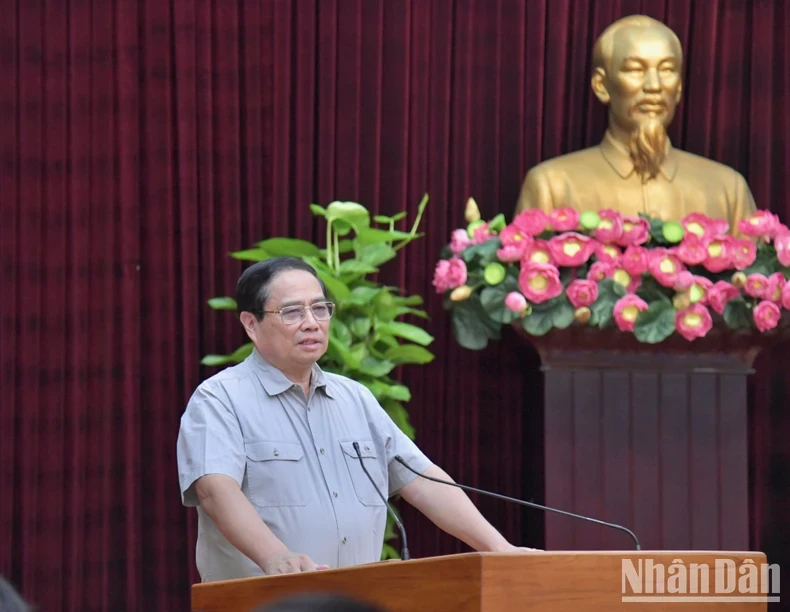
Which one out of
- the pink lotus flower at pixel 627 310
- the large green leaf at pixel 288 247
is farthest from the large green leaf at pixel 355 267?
the pink lotus flower at pixel 627 310

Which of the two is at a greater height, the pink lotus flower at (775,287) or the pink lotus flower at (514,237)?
the pink lotus flower at (514,237)

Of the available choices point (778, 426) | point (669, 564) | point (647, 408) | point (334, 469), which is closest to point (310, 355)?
point (334, 469)

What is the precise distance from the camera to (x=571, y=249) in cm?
359

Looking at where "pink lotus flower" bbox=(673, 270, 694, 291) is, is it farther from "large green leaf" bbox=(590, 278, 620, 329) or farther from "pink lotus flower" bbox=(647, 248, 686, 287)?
"large green leaf" bbox=(590, 278, 620, 329)

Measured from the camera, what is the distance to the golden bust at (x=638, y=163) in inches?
151

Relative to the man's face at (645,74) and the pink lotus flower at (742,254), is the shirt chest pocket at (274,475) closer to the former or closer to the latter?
the pink lotus flower at (742,254)

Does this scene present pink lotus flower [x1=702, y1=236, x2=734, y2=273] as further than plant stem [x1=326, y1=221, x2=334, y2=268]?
No

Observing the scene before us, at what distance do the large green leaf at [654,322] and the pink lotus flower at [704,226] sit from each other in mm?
221

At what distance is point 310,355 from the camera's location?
2.59 meters

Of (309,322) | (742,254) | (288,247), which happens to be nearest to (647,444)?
(742,254)

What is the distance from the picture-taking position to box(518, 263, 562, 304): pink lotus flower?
3547 mm

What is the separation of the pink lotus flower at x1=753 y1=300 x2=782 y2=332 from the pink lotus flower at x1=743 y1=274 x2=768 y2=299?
27mm

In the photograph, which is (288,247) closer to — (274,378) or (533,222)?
(533,222)

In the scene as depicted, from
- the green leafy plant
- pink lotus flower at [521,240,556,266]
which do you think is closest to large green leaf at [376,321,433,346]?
the green leafy plant
